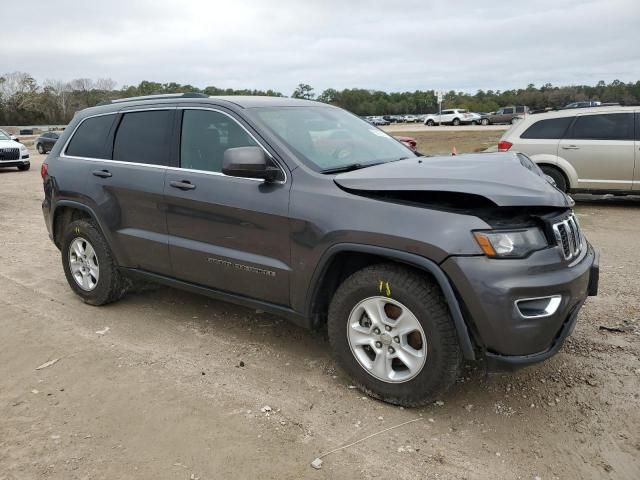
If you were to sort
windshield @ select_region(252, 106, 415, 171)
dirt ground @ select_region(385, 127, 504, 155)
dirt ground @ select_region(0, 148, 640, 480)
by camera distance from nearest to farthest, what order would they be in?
1. dirt ground @ select_region(0, 148, 640, 480)
2. windshield @ select_region(252, 106, 415, 171)
3. dirt ground @ select_region(385, 127, 504, 155)

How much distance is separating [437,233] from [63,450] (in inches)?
89.7

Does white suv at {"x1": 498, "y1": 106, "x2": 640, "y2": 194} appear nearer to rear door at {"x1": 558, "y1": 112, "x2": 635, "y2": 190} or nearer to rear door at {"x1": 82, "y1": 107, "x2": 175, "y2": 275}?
rear door at {"x1": 558, "y1": 112, "x2": 635, "y2": 190}

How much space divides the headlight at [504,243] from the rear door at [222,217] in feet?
4.04

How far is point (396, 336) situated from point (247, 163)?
1.37m

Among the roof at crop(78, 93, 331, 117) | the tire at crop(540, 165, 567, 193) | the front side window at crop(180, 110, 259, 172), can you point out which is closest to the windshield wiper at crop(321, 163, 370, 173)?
the front side window at crop(180, 110, 259, 172)

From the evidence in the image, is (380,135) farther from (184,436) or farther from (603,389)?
(184,436)

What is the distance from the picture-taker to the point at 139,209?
4434 mm

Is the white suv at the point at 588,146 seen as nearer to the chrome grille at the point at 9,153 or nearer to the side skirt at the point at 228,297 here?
the side skirt at the point at 228,297

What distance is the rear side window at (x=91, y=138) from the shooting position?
489 centimetres

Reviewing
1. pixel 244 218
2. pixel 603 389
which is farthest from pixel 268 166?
pixel 603 389

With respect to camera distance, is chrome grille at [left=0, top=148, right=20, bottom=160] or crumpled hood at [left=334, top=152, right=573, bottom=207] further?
chrome grille at [left=0, top=148, right=20, bottom=160]

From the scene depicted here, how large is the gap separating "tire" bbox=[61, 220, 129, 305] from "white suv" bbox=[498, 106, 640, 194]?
23.6ft

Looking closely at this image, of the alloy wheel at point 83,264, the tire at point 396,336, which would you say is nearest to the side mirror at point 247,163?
the tire at point 396,336

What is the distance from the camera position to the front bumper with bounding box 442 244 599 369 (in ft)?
9.32
